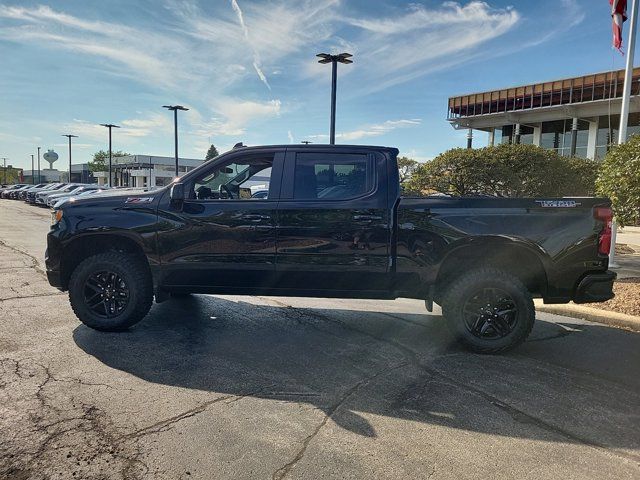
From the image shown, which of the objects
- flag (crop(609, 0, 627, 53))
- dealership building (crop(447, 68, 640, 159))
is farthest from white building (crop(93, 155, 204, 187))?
flag (crop(609, 0, 627, 53))

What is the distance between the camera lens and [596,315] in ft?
20.9

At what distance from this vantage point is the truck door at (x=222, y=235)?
4977 mm

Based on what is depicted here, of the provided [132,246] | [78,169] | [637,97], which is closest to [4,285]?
[132,246]

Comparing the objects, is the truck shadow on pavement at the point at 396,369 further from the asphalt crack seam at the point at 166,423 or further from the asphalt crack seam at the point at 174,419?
the asphalt crack seam at the point at 166,423

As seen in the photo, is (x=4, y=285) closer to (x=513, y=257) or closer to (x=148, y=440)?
(x=148, y=440)

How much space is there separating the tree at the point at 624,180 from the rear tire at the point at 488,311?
10.9 ft

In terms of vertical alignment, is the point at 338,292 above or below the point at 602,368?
above

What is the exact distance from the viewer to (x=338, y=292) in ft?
16.5

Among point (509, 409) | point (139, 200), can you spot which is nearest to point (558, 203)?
point (509, 409)

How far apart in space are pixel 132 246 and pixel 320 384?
8.85ft

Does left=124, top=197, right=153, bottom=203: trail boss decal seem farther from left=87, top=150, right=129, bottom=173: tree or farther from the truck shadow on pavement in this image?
left=87, top=150, right=129, bottom=173: tree

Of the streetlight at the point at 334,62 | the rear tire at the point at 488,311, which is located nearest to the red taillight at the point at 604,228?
the rear tire at the point at 488,311

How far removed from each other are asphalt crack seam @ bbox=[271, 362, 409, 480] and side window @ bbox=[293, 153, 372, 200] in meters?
1.78

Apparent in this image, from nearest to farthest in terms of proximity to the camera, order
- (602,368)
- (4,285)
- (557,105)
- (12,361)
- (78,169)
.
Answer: (12,361), (602,368), (4,285), (557,105), (78,169)
